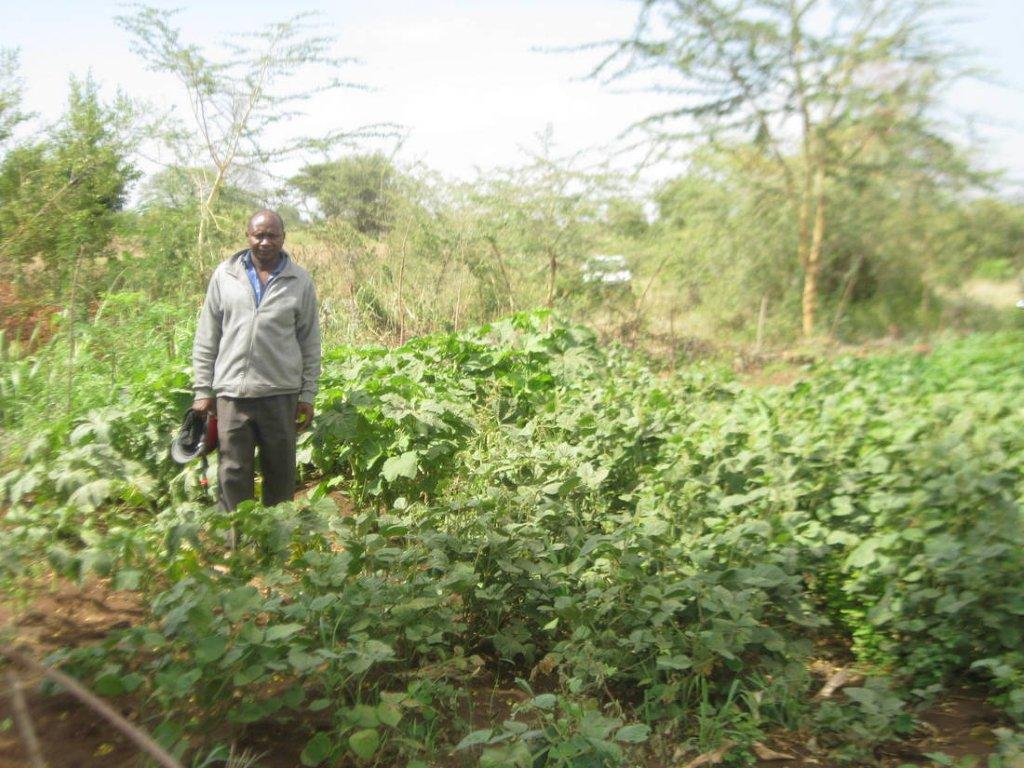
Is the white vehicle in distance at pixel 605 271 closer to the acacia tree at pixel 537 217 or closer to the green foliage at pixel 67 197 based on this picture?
the acacia tree at pixel 537 217

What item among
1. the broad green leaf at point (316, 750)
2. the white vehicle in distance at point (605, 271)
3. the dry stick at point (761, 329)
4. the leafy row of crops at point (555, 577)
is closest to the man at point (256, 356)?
the leafy row of crops at point (555, 577)

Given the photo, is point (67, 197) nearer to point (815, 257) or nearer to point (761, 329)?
point (761, 329)

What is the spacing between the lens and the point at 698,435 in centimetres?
514

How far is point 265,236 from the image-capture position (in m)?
4.37

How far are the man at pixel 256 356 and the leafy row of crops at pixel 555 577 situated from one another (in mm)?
492

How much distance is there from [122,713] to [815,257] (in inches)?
499

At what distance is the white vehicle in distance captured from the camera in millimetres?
11788

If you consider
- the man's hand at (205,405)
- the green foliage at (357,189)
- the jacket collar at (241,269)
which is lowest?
the man's hand at (205,405)

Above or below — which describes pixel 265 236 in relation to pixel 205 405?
above

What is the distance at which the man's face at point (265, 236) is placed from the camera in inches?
172

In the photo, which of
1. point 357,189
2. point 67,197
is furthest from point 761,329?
point 67,197

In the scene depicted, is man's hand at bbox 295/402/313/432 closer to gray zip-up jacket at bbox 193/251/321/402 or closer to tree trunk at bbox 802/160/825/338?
gray zip-up jacket at bbox 193/251/321/402

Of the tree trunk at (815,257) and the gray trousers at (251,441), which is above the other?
the tree trunk at (815,257)

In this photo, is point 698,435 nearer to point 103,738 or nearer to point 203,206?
point 103,738
